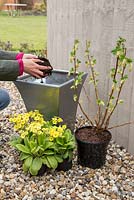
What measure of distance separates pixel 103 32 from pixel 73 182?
46.1 inches

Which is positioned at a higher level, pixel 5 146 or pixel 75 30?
pixel 75 30

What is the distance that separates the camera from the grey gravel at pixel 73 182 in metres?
2.02

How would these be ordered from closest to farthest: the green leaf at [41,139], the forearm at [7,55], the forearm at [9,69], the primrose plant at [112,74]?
1. the forearm at [9,69]
2. the primrose plant at [112,74]
3. the green leaf at [41,139]
4. the forearm at [7,55]

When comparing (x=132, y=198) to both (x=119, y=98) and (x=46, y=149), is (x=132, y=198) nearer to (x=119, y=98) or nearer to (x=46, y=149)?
(x=46, y=149)

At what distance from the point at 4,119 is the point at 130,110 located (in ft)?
4.37

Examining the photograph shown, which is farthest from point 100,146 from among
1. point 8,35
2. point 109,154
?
point 8,35

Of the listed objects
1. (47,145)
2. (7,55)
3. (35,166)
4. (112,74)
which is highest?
(7,55)

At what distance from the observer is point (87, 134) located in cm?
233

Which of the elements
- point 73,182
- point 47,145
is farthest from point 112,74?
point 73,182

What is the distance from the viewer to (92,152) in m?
2.23

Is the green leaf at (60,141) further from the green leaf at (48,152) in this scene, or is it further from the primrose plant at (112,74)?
the primrose plant at (112,74)

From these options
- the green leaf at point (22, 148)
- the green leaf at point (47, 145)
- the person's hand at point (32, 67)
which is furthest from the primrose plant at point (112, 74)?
the green leaf at point (22, 148)

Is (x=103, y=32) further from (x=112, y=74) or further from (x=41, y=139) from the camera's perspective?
(x=41, y=139)

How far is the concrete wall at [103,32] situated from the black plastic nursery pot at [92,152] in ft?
0.99
